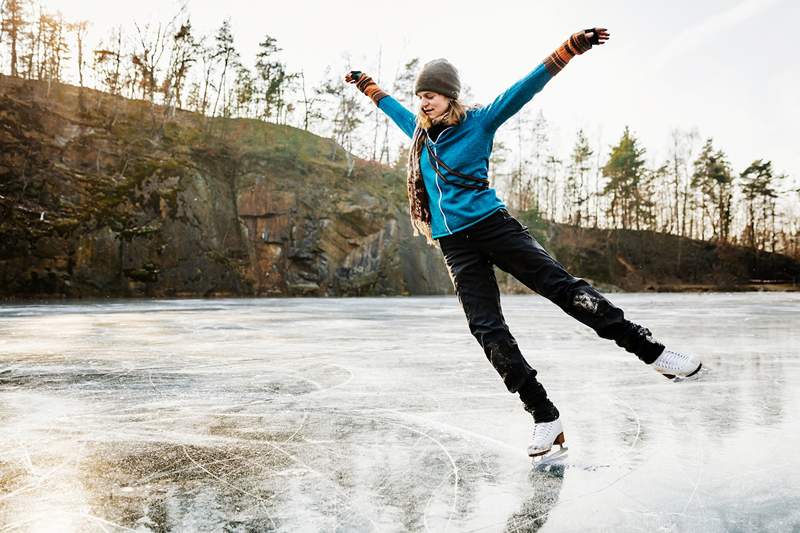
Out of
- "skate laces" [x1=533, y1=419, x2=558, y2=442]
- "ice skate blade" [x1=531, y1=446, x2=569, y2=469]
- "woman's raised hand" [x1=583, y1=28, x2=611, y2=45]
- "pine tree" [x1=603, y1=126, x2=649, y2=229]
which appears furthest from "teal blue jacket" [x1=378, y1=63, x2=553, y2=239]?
"pine tree" [x1=603, y1=126, x2=649, y2=229]

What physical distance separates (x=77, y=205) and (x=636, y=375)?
19.4m

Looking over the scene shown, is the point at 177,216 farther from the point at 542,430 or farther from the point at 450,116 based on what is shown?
the point at 542,430

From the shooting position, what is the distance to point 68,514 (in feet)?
4.80

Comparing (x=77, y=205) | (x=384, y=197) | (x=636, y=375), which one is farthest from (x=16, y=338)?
(x=384, y=197)

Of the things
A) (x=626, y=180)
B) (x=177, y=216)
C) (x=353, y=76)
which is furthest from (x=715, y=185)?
(x=353, y=76)

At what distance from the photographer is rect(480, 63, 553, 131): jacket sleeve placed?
216cm

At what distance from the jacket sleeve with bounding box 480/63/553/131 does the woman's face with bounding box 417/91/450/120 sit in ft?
0.55

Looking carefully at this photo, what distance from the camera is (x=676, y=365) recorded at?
2.15 meters

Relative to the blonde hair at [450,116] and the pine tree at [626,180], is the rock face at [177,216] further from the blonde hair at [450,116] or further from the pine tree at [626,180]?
the pine tree at [626,180]

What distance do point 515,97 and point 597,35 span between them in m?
0.36

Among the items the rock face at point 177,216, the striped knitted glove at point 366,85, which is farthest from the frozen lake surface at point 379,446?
the rock face at point 177,216

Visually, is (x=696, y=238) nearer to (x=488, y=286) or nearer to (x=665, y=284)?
(x=665, y=284)

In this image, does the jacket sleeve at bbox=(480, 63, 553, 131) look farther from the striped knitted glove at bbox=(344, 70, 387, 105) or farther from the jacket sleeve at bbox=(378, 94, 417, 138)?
the striped knitted glove at bbox=(344, 70, 387, 105)

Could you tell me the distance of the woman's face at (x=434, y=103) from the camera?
94.7 inches
